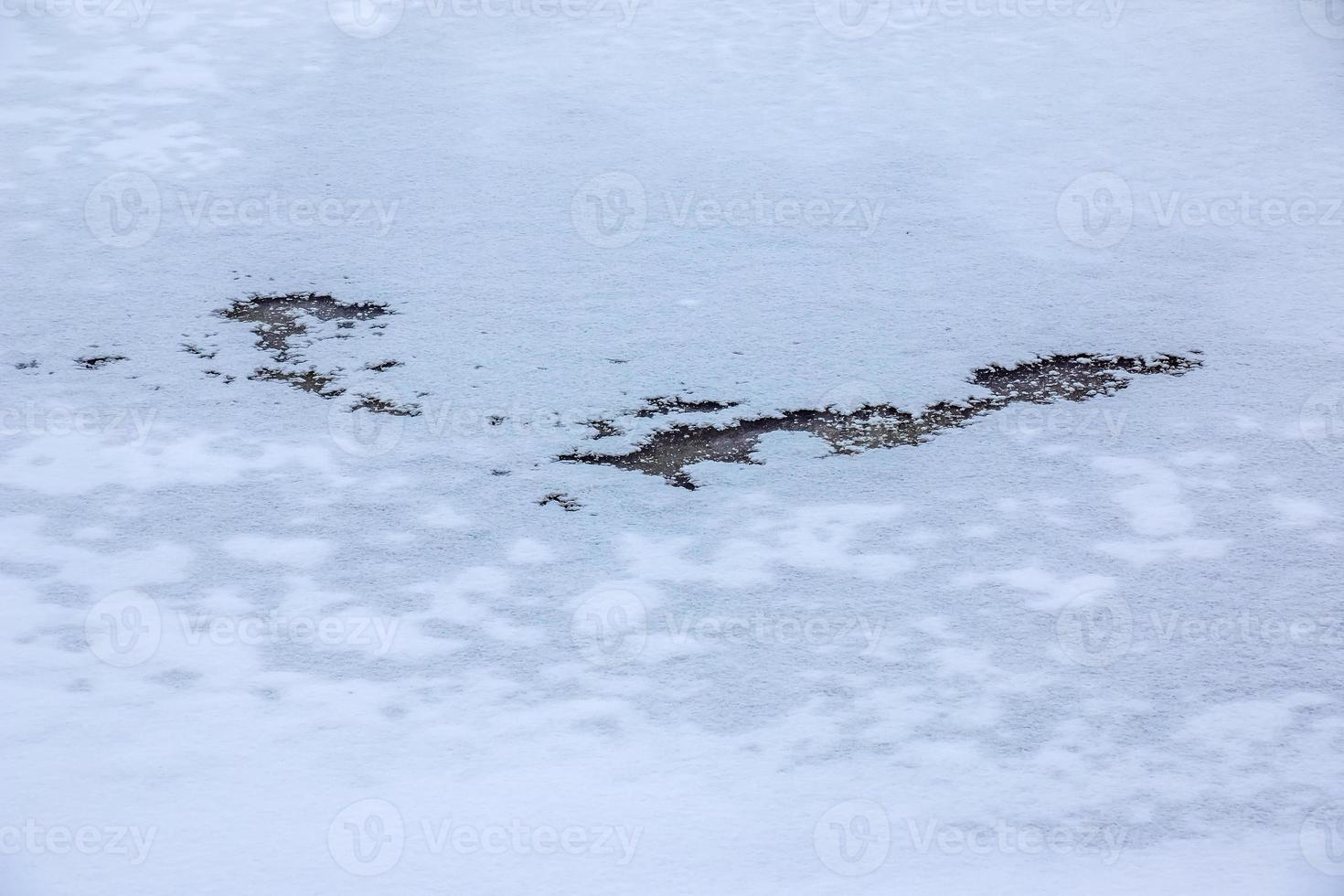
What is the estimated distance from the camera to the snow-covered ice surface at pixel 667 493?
147cm

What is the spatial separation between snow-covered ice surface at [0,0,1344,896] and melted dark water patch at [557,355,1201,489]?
0.04 metres

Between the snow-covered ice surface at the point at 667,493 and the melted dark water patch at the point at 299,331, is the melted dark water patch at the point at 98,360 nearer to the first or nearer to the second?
the snow-covered ice surface at the point at 667,493

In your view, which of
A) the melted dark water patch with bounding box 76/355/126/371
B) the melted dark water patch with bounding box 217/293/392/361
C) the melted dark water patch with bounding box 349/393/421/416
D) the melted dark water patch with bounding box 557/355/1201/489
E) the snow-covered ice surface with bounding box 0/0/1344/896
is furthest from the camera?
the melted dark water patch with bounding box 217/293/392/361

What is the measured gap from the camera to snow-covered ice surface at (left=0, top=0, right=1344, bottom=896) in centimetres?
147

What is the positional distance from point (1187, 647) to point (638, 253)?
166cm

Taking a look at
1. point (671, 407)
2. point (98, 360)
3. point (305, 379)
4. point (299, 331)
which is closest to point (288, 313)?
point (299, 331)

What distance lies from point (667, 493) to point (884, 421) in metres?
0.50

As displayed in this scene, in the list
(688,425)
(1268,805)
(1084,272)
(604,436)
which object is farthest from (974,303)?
(1268,805)

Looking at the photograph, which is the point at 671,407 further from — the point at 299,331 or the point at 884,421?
the point at 299,331

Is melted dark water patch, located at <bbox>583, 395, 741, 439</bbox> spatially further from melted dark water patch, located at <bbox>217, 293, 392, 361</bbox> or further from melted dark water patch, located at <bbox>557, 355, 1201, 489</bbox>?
melted dark water patch, located at <bbox>217, 293, 392, 361</bbox>

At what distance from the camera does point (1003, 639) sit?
174 cm

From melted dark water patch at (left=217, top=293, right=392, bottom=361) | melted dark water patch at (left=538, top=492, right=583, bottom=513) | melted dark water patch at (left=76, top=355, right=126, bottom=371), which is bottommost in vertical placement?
melted dark water patch at (left=538, top=492, right=583, bottom=513)

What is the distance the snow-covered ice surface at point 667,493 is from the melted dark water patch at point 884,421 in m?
0.04

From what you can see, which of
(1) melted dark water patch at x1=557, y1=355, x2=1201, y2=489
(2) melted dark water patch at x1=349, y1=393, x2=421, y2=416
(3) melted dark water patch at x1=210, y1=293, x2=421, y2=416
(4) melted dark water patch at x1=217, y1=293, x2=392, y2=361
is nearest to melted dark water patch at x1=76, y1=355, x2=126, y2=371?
(3) melted dark water patch at x1=210, y1=293, x2=421, y2=416
